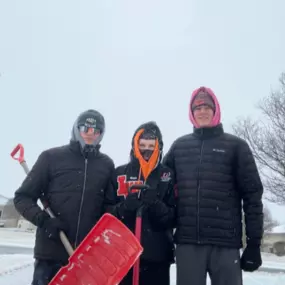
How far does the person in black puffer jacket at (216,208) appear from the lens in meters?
2.31

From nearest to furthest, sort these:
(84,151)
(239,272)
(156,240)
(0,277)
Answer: (239,272)
(156,240)
(84,151)
(0,277)

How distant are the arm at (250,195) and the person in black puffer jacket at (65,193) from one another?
3.26 ft

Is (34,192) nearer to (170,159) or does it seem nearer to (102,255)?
(102,255)

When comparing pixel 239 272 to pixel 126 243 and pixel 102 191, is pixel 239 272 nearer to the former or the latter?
pixel 126 243

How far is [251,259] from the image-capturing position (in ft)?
7.41

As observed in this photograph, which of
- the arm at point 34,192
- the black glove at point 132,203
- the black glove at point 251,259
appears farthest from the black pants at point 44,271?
the black glove at point 251,259

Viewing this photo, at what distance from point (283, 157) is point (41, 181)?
563 inches

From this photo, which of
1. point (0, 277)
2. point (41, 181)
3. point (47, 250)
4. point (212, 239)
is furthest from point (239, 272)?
point (0, 277)

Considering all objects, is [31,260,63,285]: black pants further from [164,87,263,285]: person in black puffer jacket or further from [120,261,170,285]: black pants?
[164,87,263,285]: person in black puffer jacket

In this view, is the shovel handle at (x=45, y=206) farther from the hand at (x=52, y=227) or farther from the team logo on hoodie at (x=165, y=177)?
the team logo on hoodie at (x=165, y=177)

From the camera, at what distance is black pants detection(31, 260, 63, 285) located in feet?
7.89

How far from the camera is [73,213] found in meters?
2.49

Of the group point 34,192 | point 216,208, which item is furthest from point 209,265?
point 34,192

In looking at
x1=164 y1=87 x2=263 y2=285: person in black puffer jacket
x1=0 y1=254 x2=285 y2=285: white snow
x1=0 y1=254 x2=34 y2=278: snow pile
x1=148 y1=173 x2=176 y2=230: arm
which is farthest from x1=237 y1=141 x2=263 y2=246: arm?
x1=0 y1=254 x2=34 y2=278: snow pile
